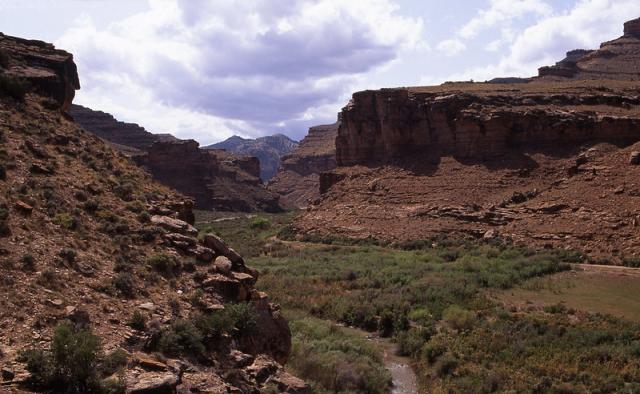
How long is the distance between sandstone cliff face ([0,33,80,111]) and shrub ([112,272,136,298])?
9.46 meters

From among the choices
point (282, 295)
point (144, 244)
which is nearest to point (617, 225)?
point (282, 295)

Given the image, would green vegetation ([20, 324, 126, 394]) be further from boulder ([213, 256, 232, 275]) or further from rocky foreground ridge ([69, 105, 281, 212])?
rocky foreground ridge ([69, 105, 281, 212])

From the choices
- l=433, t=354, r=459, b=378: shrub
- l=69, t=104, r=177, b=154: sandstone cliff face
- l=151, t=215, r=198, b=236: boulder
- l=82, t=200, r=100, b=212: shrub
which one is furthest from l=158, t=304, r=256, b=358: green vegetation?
l=69, t=104, r=177, b=154: sandstone cliff face

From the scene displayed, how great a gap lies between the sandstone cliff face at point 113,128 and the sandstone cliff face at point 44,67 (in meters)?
82.7

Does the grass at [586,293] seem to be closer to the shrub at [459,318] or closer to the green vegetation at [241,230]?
the shrub at [459,318]

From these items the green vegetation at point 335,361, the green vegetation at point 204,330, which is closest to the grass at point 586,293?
the green vegetation at point 335,361

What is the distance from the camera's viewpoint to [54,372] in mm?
7879

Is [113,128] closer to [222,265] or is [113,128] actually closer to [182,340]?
[222,265]

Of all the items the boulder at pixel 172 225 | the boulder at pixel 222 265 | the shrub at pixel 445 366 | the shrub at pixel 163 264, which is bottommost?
the shrub at pixel 445 366

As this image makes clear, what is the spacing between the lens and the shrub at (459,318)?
20.2 meters

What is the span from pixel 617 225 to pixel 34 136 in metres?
30.2

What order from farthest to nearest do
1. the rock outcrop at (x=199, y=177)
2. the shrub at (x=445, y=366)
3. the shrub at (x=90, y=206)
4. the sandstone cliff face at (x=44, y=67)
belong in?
the rock outcrop at (x=199, y=177), the sandstone cliff face at (x=44, y=67), the shrub at (x=445, y=366), the shrub at (x=90, y=206)

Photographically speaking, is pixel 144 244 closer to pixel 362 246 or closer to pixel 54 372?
pixel 54 372

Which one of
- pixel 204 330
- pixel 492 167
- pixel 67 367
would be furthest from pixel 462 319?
pixel 492 167
